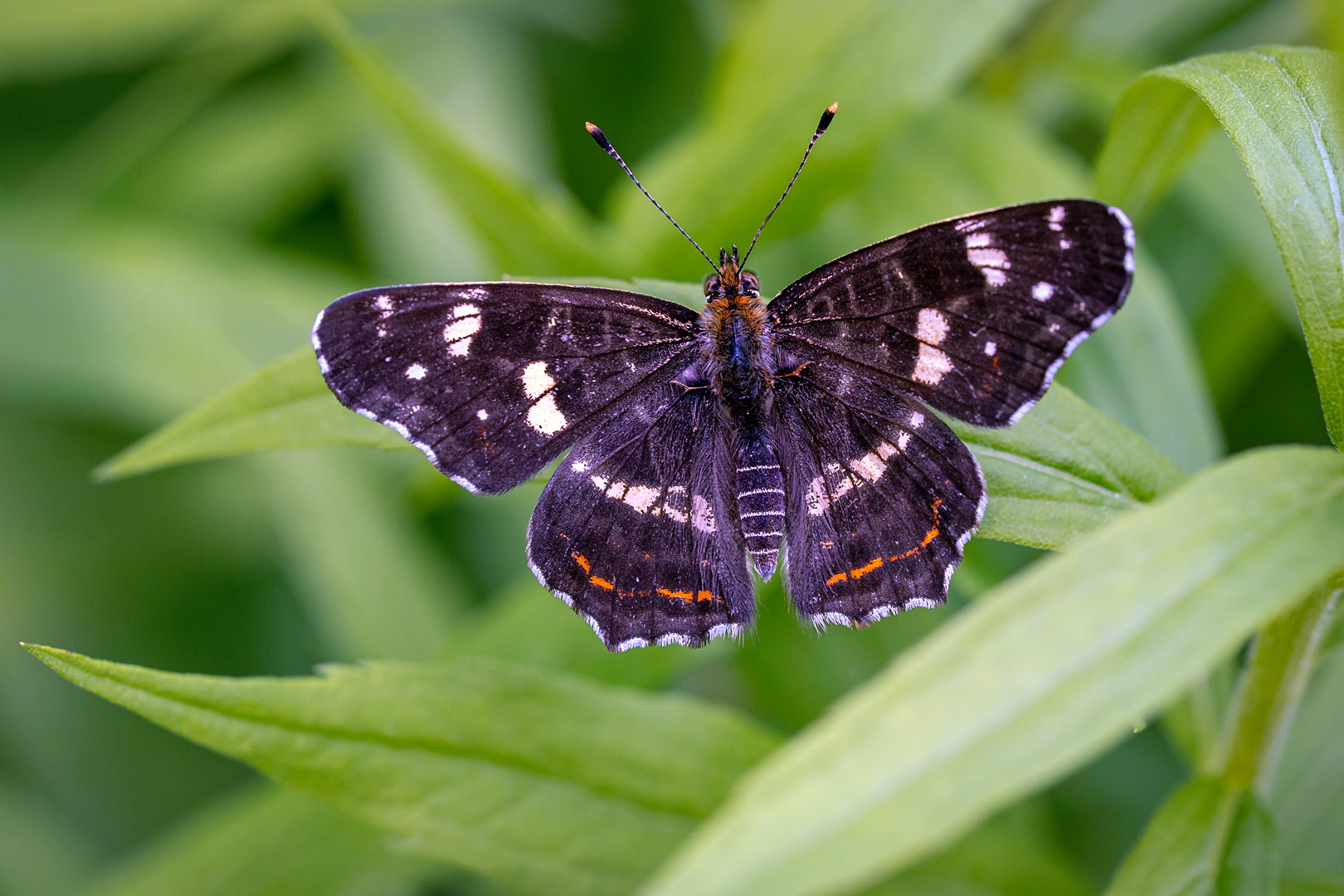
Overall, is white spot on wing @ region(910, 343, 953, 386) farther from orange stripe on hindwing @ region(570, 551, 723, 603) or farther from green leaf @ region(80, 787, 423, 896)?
green leaf @ region(80, 787, 423, 896)

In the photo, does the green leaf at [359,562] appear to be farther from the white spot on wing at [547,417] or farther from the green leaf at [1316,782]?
the green leaf at [1316,782]

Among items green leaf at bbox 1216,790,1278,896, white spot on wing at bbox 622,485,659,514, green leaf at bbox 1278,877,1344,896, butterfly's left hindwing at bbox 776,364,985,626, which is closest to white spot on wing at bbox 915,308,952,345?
butterfly's left hindwing at bbox 776,364,985,626

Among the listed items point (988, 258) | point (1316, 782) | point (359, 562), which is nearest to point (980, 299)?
point (988, 258)

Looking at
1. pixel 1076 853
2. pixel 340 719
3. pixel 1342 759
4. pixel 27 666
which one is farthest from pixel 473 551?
pixel 1342 759

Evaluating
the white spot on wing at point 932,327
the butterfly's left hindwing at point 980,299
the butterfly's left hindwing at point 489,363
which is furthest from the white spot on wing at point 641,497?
the white spot on wing at point 932,327

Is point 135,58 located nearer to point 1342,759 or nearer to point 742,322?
point 742,322

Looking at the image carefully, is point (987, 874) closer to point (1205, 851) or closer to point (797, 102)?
point (1205, 851)
